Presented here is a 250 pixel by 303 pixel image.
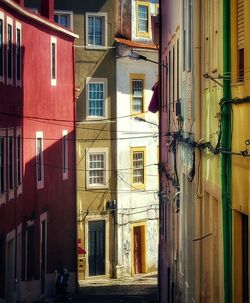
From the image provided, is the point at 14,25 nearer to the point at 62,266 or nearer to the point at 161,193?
the point at 161,193

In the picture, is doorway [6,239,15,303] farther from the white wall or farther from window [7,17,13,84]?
the white wall

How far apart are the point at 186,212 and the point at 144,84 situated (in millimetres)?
23934

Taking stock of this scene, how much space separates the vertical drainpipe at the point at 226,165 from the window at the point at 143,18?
30721 mm

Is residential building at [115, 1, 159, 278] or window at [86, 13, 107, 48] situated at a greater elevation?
window at [86, 13, 107, 48]

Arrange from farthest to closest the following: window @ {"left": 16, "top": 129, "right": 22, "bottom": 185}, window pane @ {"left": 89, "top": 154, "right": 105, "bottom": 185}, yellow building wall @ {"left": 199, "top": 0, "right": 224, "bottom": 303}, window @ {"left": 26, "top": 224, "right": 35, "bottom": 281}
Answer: window pane @ {"left": 89, "top": 154, "right": 105, "bottom": 185} < window @ {"left": 26, "top": 224, "right": 35, "bottom": 281} < window @ {"left": 16, "top": 129, "right": 22, "bottom": 185} < yellow building wall @ {"left": 199, "top": 0, "right": 224, "bottom": 303}

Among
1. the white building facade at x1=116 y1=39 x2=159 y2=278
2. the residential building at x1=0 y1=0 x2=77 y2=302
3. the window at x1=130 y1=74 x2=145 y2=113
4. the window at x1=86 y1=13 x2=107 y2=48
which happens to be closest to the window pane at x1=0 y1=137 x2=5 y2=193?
the residential building at x1=0 y1=0 x2=77 y2=302

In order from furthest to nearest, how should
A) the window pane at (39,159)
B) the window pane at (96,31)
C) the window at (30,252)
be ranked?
1. the window pane at (96,31)
2. the window pane at (39,159)
3. the window at (30,252)

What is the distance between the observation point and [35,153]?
29.4 m

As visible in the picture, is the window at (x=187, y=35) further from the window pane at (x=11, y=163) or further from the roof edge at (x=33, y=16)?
the window pane at (x=11, y=163)

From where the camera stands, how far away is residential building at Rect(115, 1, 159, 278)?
1591 inches

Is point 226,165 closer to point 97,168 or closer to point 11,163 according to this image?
Answer: point 11,163

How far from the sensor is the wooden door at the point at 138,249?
4109cm

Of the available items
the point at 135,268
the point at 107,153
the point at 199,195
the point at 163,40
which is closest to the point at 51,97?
the point at 163,40

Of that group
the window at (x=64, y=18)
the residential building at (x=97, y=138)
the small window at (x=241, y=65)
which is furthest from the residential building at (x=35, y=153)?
the small window at (x=241, y=65)
